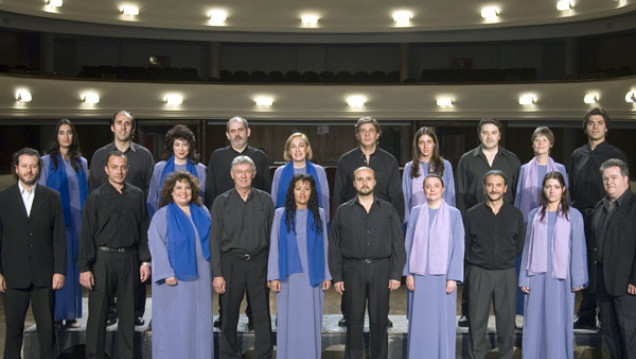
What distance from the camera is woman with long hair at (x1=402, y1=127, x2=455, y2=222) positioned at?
6.78 metres

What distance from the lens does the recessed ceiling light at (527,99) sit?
17562 millimetres

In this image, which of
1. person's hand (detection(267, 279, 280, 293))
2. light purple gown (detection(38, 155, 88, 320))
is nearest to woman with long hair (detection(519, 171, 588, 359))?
person's hand (detection(267, 279, 280, 293))

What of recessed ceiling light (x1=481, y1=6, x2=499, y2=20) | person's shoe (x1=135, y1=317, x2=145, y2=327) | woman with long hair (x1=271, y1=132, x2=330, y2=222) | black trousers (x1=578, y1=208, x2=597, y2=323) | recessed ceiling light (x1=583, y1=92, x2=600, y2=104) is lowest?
person's shoe (x1=135, y1=317, x2=145, y2=327)

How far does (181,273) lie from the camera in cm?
600

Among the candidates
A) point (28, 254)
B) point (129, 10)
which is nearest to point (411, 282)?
point (28, 254)

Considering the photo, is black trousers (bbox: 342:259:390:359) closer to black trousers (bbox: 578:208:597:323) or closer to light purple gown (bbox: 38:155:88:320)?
black trousers (bbox: 578:208:597:323)

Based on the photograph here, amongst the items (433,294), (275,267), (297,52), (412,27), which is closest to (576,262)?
(433,294)

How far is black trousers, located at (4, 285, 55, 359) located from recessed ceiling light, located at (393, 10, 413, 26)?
1326 cm

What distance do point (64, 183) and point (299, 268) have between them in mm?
2478

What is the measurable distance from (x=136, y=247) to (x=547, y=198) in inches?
137

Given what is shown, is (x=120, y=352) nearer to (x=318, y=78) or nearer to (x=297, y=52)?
(x=318, y=78)

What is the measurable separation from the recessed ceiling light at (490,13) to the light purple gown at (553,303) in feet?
39.4

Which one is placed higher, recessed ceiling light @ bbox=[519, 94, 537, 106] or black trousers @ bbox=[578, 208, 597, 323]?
recessed ceiling light @ bbox=[519, 94, 537, 106]

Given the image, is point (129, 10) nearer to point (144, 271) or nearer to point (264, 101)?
point (264, 101)
